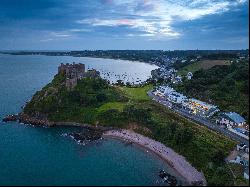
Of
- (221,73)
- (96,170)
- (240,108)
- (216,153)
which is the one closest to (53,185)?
(96,170)

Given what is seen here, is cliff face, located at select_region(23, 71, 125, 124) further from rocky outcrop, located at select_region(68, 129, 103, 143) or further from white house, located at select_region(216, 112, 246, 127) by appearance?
white house, located at select_region(216, 112, 246, 127)

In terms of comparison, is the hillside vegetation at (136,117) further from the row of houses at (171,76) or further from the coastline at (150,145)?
the row of houses at (171,76)

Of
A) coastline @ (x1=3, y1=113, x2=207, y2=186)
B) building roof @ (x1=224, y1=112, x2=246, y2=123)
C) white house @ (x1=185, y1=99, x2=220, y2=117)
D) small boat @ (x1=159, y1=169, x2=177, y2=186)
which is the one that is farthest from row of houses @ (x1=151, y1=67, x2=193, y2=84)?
small boat @ (x1=159, y1=169, x2=177, y2=186)

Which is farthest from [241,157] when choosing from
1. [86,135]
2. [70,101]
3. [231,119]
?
[70,101]

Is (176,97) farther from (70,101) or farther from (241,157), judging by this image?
(241,157)

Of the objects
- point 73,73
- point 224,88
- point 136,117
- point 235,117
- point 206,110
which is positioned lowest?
point 136,117

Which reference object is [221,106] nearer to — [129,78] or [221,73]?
[221,73]
